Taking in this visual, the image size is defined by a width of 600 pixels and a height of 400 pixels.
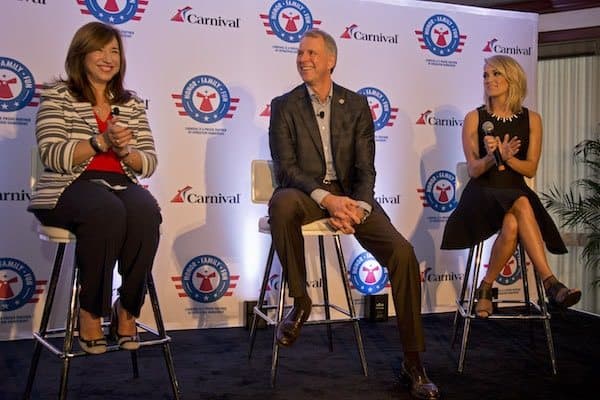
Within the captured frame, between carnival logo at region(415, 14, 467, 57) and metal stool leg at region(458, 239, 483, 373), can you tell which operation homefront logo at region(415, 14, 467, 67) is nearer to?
carnival logo at region(415, 14, 467, 57)

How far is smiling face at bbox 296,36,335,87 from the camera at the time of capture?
3178 millimetres

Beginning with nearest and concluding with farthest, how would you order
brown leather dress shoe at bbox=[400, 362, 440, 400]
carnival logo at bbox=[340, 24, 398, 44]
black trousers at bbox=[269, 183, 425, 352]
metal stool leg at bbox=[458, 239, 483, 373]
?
brown leather dress shoe at bbox=[400, 362, 440, 400] → black trousers at bbox=[269, 183, 425, 352] → metal stool leg at bbox=[458, 239, 483, 373] → carnival logo at bbox=[340, 24, 398, 44]

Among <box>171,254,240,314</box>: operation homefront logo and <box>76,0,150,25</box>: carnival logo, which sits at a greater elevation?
Result: <box>76,0,150,25</box>: carnival logo

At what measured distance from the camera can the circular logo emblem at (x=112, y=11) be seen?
3732 millimetres

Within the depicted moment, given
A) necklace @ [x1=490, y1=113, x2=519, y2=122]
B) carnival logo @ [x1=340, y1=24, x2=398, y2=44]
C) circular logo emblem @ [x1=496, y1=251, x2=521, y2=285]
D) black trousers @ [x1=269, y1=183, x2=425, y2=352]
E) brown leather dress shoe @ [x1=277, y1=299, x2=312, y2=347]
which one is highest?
carnival logo @ [x1=340, y1=24, x2=398, y2=44]

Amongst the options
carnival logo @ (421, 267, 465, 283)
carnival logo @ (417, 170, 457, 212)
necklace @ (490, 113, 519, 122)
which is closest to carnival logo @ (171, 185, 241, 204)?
carnival logo @ (417, 170, 457, 212)

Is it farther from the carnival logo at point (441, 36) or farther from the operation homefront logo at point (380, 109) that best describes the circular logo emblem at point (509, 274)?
the carnival logo at point (441, 36)

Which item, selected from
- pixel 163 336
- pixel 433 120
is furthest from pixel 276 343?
pixel 433 120

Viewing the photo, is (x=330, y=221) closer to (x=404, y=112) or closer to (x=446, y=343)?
(x=446, y=343)

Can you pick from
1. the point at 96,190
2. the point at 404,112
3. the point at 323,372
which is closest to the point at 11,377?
the point at 96,190

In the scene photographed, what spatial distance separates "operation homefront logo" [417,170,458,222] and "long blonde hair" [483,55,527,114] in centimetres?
91

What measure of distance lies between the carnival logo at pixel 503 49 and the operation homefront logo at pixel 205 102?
5.67 feet

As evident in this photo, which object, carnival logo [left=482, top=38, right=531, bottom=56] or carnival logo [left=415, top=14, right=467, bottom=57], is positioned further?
carnival logo [left=482, top=38, right=531, bottom=56]

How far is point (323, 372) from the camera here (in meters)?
3.09
